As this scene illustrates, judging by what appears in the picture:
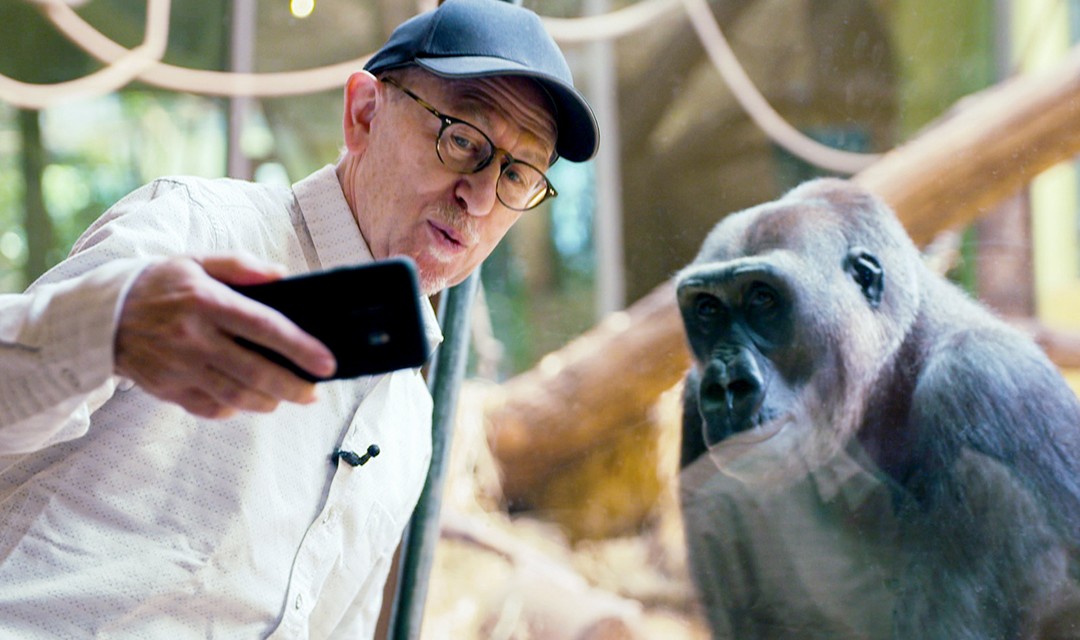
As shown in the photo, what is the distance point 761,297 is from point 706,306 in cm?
8

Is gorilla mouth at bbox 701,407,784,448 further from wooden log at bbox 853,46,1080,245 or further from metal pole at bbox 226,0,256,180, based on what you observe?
metal pole at bbox 226,0,256,180

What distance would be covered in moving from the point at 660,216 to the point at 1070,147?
1.76 feet

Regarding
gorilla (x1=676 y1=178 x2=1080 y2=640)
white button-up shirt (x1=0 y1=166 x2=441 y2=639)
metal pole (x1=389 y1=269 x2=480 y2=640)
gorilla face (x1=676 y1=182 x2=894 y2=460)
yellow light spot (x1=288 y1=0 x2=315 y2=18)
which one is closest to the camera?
white button-up shirt (x1=0 y1=166 x2=441 y2=639)

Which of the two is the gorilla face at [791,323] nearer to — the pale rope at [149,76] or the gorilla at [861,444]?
the gorilla at [861,444]

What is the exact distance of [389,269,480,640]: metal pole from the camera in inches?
63.7

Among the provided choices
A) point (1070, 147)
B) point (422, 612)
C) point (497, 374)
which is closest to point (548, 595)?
point (422, 612)

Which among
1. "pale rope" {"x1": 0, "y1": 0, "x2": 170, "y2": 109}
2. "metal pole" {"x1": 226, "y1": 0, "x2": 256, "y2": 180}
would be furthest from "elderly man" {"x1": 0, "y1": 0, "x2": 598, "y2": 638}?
"pale rope" {"x1": 0, "y1": 0, "x2": 170, "y2": 109}

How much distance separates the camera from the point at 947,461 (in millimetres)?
1210

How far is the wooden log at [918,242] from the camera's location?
3.91 ft

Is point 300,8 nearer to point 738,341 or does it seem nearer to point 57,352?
point 738,341

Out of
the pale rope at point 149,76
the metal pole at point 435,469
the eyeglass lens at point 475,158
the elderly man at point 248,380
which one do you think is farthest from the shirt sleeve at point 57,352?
the pale rope at point 149,76

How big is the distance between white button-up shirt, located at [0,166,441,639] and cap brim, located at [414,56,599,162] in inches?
7.1

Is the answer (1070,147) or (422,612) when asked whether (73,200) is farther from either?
(1070,147)

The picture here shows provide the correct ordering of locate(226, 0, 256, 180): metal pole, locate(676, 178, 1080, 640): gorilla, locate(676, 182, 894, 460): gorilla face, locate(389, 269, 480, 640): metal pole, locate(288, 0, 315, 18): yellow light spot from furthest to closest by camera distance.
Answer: locate(226, 0, 256, 180): metal pole < locate(288, 0, 315, 18): yellow light spot < locate(389, 269, 480, 640): metal pole < locate(676, 182, 894, 460): gorilla face < locate(676, 178, 1080, 640): gorilla
